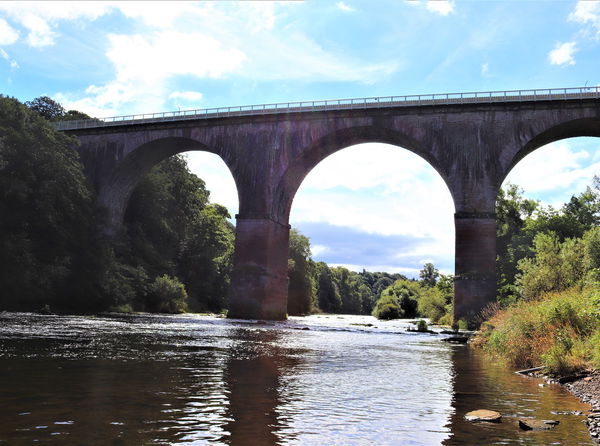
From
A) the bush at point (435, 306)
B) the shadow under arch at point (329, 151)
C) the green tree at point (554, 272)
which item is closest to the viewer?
the green tree at point (554, 272)

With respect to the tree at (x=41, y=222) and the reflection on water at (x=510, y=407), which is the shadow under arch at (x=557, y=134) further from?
the tree at (x=41, y=222)

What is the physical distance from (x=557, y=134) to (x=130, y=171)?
117 feet

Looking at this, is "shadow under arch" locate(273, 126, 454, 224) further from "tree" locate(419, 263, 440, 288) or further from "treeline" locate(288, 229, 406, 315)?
"tree" locate(419, 263, 440, 288)

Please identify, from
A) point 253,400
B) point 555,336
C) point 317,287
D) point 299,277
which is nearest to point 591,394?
point 555,336

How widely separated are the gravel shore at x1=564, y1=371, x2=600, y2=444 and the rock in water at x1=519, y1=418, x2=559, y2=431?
430mm

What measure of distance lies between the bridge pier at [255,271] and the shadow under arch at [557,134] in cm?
1672

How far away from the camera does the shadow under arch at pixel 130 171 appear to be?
46916mm

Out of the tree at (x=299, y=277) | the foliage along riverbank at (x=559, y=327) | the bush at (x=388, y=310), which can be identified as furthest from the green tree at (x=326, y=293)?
the foliage along riverbank at (x=559, y=327)

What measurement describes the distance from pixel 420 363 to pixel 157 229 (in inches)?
1886

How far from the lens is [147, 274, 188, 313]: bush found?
5162 cm

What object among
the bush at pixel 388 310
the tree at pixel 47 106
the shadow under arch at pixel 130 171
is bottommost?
the bush at pixel 388 310

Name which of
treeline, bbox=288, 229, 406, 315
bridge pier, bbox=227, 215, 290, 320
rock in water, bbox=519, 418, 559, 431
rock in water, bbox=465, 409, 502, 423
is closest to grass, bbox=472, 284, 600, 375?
rock in water, bbox=519, 418, 559, 431

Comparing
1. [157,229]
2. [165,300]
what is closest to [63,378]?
[165,300]

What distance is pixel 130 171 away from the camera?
4984cm
